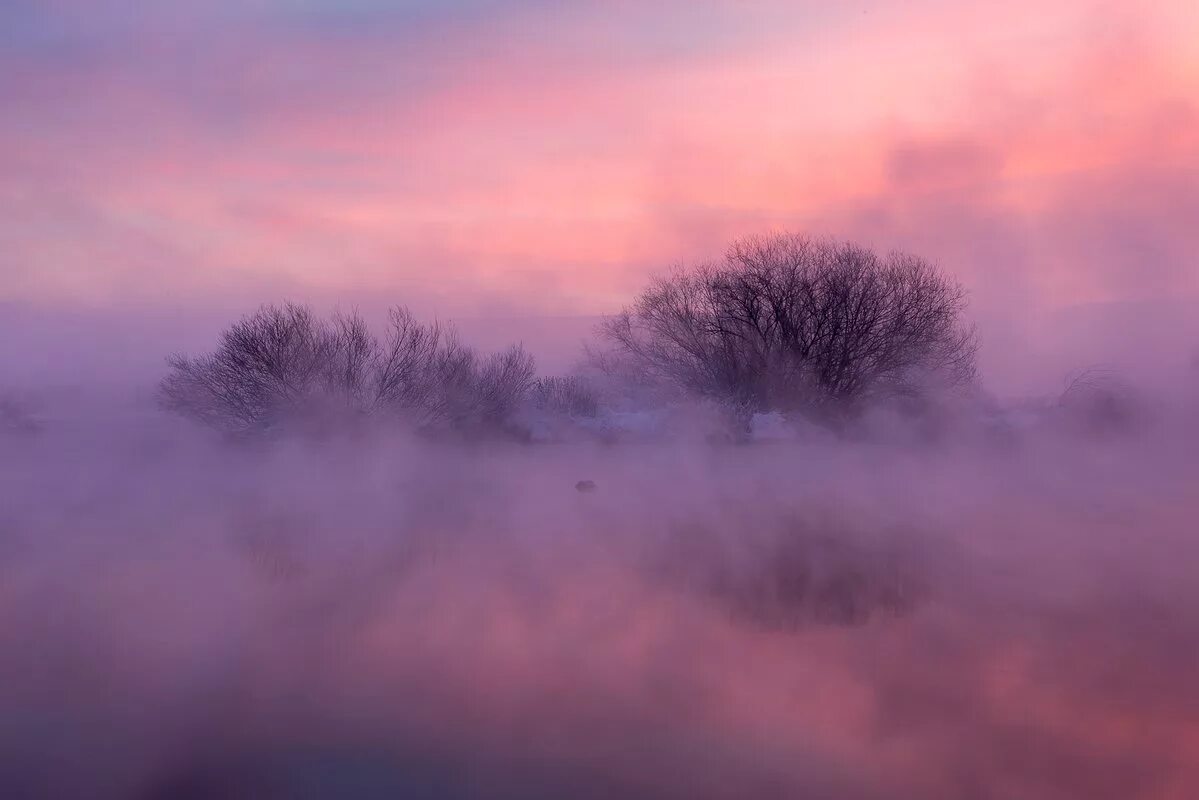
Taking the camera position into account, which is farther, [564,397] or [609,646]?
[564,397]

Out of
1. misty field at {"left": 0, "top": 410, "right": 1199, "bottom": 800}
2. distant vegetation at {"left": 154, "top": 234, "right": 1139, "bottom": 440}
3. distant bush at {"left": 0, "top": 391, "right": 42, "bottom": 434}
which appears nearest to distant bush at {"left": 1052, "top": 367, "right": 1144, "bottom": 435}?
distant vegetation at {"left": 154, "top": 234, "right": 1139, "bottom": 440}

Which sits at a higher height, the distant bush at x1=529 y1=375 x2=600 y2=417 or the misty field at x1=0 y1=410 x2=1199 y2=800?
the distant bush at x1=529 y1=375 x2=600 y2=417

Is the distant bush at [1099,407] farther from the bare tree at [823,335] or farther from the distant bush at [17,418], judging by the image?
the distant bush at [17,418]

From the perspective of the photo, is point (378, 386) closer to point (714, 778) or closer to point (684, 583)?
point (684, 583)

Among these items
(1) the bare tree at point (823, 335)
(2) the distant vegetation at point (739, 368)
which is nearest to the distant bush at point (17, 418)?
(2) the distant vegetation at point (739, 368)

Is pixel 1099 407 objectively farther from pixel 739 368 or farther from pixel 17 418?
pixel 17 418

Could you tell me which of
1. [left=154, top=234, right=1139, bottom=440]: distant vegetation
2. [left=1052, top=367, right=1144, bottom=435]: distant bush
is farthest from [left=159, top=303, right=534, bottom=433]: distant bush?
[left=1052, top=367, right=1144, bottom=435]: distant bush

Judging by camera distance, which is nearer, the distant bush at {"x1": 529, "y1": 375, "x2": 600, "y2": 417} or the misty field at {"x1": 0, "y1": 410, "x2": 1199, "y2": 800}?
the misty field at {"x1": 0, "y1": 410, "x2": 1199, "y2": 800}

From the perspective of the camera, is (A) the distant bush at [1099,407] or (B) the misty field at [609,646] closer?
(B) the misty field at [609,646]

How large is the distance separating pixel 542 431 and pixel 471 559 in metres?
21.2

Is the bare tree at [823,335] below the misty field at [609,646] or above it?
above

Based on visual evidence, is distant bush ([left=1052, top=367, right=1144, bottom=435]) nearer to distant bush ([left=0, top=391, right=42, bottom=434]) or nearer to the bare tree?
the bare tree

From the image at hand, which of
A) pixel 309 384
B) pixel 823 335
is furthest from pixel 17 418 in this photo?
pixel 823 335

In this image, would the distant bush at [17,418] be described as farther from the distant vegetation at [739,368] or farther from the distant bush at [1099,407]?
the distant bush at [1099,407]
